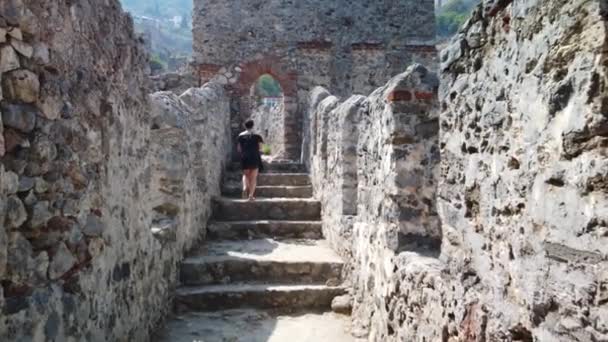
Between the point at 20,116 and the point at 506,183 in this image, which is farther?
the point at 20,116

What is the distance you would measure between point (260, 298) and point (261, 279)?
41cm

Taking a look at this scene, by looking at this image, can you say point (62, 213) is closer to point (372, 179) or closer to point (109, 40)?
point (109, 40)

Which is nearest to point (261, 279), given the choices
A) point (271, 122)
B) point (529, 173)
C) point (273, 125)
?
point (529, 173)

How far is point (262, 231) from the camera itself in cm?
759

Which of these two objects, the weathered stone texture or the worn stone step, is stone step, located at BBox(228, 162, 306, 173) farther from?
the worn stone step

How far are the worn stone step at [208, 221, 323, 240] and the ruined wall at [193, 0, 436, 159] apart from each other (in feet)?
16.7

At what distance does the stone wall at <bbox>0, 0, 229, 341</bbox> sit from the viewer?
8.18 feet

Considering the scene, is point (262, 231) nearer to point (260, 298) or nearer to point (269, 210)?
point (269, 210)

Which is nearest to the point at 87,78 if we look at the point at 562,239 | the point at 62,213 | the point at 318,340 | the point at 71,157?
the point at 71,157

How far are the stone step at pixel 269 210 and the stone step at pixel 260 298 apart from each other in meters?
2.16

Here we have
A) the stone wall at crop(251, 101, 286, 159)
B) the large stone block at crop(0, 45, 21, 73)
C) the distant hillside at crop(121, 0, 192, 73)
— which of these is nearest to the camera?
the large stone block at crop(0, 45, 21, 73)

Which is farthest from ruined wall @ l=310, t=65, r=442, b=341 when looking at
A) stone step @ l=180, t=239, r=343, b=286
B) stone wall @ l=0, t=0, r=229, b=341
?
stone wall @ l=0, t=0, r=229, b=341

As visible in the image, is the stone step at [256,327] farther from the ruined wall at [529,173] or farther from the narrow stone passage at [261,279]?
the ruined wall at [529,173]

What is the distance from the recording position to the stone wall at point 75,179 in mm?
2492
